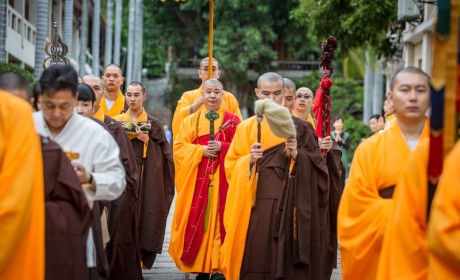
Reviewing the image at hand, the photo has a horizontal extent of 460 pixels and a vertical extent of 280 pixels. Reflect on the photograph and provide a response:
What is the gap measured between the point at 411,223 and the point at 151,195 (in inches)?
232

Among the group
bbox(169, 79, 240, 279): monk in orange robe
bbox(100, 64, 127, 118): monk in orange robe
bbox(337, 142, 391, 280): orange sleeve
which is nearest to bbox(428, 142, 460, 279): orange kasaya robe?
bbox(337, 142, 391, 280): orange sleeve

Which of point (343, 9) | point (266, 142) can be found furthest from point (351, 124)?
point (266, 142)

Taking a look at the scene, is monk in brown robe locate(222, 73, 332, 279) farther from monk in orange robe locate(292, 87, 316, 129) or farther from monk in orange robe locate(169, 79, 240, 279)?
monk in orange robe locate(292, 87, 316, 129)

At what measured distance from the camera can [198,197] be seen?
10.4 m

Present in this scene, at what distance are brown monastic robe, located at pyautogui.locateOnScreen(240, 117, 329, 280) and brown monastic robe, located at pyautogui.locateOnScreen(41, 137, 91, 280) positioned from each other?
9.96ft

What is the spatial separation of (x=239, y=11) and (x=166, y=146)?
108 feet

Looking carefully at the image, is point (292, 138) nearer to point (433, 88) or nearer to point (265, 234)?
point (265, 234)

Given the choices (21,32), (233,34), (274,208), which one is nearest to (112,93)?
(274,208)

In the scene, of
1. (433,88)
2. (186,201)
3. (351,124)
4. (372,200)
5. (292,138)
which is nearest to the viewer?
(433,88)

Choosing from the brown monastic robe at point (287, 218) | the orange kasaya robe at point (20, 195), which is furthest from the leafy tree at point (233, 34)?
the orange kasaya robe at point (20, 195)

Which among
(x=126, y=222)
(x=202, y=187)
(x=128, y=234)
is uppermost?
(x=202, y=187)

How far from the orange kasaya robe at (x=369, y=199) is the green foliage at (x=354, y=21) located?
14.0 meters

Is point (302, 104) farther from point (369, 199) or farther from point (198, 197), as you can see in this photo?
point (369, 199)

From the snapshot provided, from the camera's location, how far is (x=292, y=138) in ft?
27.0
